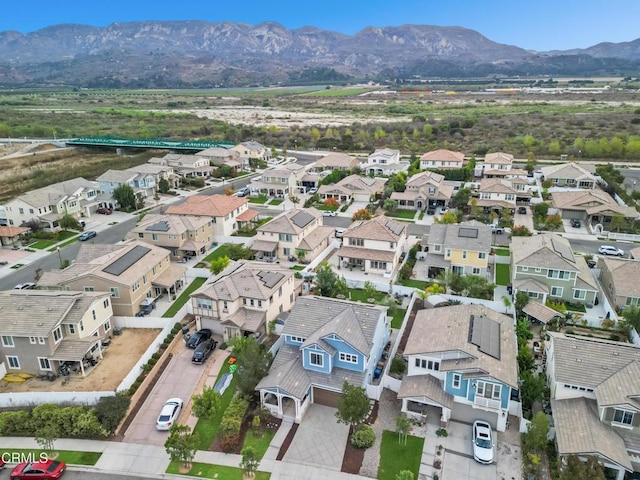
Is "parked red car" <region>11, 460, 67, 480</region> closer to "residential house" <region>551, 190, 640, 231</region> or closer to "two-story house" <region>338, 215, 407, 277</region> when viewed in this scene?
"two-story house" <region>338, 215, 407, 277</region>

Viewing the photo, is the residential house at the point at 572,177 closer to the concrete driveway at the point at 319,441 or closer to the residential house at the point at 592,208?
the residential house at the point at 592,208

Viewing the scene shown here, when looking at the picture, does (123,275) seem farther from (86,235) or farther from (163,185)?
(163,185)

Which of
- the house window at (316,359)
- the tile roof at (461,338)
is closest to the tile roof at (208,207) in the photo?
the house window at (316,359)

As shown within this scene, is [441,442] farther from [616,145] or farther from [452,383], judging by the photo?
[616,145]

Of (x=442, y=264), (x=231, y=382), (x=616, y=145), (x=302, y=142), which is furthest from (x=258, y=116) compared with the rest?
(x=231, y=382)

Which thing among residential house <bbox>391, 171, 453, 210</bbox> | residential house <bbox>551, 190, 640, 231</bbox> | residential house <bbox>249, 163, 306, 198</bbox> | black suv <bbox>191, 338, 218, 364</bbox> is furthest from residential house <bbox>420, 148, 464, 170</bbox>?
black suv <bbox>191, 338, 218, 364</bbox>

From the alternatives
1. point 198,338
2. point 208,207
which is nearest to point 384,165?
point 208,207
